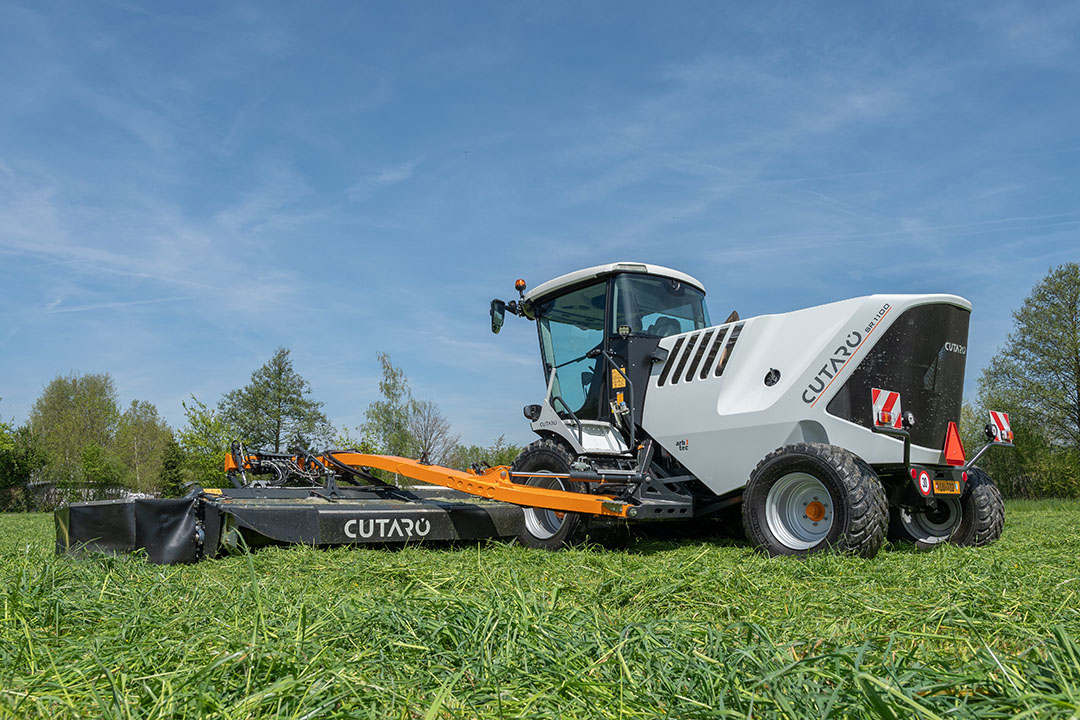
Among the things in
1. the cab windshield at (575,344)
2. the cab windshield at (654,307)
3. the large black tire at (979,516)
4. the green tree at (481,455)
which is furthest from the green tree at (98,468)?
the large black tire at (979,516)

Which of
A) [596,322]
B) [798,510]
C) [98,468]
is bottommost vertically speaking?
[98,468]

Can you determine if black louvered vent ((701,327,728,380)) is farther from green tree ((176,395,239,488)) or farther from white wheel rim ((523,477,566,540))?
green tree ((176,395,239,488))

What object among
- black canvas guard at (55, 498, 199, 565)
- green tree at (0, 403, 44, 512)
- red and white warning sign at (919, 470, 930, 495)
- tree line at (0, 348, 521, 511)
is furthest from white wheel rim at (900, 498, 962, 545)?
green tree at (0, 403, 44, 512)

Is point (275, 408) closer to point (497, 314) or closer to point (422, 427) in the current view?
point (422, 427)

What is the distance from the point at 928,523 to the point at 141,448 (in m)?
47.3

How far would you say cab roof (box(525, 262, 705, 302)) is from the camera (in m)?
7.34

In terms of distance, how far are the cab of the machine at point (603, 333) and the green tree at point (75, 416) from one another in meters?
40.3

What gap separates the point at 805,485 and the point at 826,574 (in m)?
1.10

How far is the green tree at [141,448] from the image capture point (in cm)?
4153

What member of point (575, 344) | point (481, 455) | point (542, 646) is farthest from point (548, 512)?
point (481, 455)

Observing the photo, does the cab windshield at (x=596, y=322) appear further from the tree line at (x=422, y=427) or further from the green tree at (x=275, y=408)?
the green tree at (x=275, y=408)

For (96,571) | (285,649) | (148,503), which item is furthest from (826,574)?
(148,503)

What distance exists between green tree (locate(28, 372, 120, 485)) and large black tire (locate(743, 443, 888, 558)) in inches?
→ 1691

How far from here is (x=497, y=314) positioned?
26.4 ft
